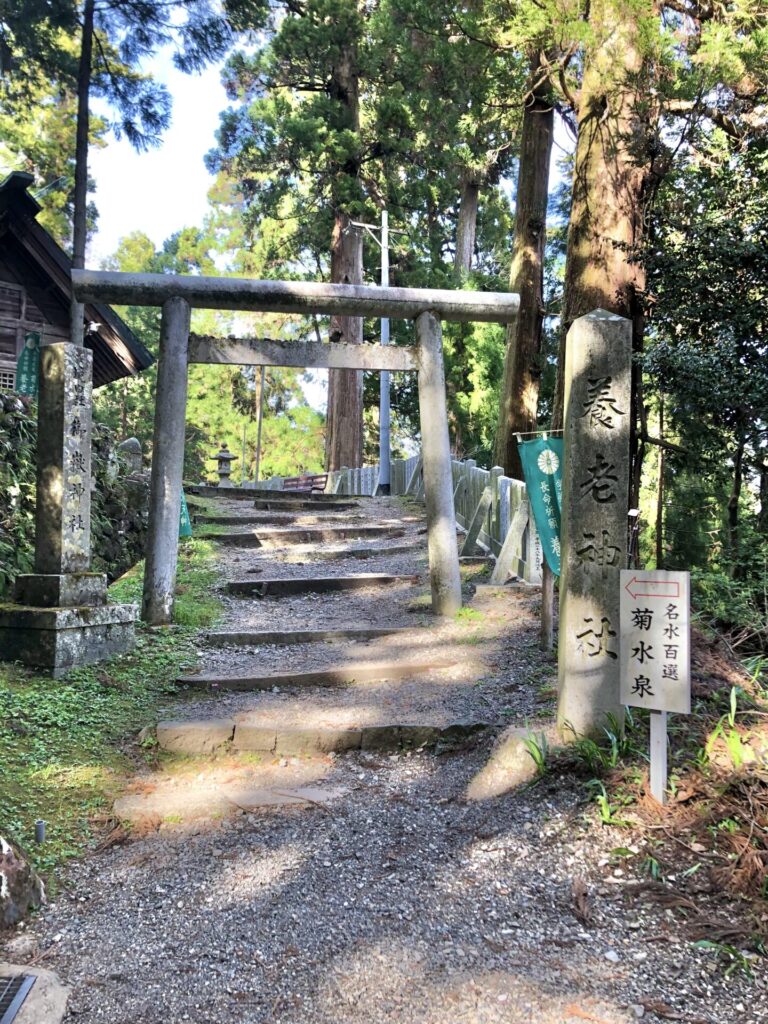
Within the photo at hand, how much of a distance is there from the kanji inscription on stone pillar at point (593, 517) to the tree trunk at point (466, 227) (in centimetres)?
1683

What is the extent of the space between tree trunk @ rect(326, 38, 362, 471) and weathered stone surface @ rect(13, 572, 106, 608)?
37.9 feet

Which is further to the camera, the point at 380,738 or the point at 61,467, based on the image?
the point at 61,467

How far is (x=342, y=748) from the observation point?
4.55 m

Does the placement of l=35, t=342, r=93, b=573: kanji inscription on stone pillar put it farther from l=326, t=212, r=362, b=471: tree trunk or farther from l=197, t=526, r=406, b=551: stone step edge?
l=326, t=212, r=362, b=471: tree trunk

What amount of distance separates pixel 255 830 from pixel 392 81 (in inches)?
680

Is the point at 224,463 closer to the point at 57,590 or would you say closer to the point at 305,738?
the point at 57,590

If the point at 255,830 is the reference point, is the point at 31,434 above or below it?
above

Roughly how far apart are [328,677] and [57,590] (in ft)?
7.03

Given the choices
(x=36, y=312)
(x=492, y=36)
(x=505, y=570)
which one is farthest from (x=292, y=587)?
(x=36, y=312)

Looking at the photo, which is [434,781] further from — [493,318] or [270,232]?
[270,232]

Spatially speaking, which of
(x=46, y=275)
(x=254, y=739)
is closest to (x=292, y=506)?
(x=46, y=275)

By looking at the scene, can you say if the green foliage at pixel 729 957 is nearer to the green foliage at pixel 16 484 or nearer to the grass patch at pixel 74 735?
the grass patch at pixel 74 735

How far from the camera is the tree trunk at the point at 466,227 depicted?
66.4ft

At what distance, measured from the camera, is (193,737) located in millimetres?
4477
